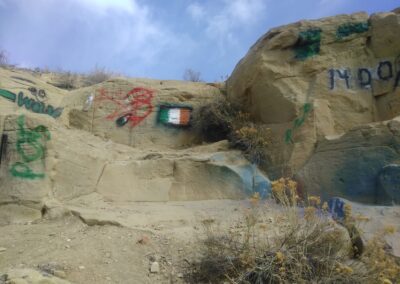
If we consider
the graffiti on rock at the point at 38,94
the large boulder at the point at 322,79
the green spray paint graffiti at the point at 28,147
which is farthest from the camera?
the graffiti on rock at the point at 38,94

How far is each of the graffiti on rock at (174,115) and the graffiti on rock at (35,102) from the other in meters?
2.11

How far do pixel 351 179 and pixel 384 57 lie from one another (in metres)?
2.61

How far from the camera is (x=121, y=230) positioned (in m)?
5.27

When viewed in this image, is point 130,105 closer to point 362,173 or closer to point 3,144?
Result: point 3,144

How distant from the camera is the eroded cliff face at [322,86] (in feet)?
24.0

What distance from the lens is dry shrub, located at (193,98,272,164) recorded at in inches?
308

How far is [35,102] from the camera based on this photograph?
9.38 m

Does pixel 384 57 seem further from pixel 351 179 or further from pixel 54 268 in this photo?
pixel 54 268

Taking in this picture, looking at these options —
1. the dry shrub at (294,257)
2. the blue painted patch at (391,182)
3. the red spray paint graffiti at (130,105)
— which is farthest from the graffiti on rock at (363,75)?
the dry shrub at (294,257)

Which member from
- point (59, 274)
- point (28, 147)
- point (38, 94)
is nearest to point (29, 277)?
point (59, 274)

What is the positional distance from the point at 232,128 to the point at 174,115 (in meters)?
1.57

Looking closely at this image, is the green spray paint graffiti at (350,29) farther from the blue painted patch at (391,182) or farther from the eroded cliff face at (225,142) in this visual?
the blue painted patch at (391,182)

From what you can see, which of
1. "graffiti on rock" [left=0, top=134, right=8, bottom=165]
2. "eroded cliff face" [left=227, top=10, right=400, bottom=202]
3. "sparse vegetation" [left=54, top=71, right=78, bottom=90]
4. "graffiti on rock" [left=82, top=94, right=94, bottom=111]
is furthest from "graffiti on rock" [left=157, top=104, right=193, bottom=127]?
"sparse vegetation" [left=54, top=71, right=78, bottom=90]

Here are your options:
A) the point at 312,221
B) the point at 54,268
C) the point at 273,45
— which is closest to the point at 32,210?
the point at 54,268
